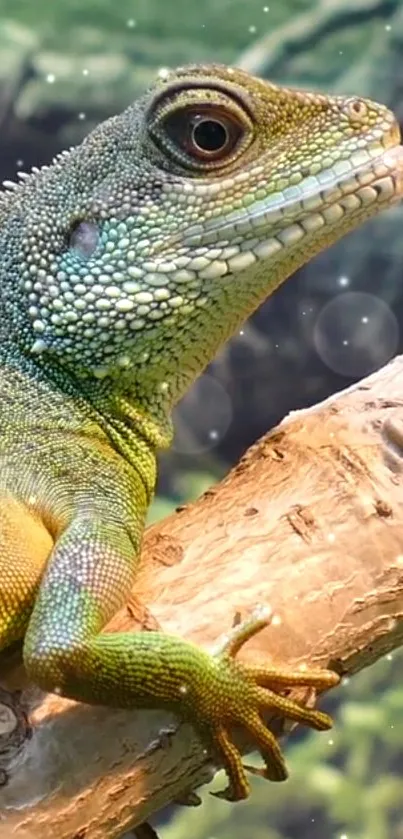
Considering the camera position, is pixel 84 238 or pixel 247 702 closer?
pixel 247 702

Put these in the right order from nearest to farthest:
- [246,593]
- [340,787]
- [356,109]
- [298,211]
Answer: [246,593]
[298,211]
[356,109]
[340,787]

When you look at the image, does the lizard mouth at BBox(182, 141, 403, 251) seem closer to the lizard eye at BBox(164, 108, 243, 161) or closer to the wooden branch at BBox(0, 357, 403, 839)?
the lizard eye at BBox(164, 108, 243, 161)

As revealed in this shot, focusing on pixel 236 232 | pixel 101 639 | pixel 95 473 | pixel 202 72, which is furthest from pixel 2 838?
pixel 202 72

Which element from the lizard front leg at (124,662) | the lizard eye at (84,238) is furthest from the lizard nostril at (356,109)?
the lizard front leg at (124,662)

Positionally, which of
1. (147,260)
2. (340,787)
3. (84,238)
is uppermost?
(84,238)

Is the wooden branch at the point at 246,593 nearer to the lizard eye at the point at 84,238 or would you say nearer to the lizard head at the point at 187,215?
the lizard head at the point at 187,215

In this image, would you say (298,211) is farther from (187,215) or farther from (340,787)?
(340,787)

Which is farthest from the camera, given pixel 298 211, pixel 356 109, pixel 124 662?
pixel 356 109

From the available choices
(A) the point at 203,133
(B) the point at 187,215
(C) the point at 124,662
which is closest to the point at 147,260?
(B) the point at 187,215

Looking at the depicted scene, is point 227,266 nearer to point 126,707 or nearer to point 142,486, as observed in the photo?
point 142,486
